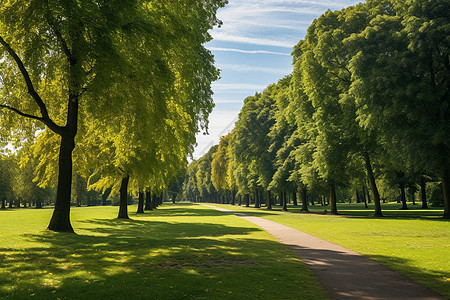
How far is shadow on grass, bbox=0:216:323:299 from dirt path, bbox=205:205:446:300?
62 cm

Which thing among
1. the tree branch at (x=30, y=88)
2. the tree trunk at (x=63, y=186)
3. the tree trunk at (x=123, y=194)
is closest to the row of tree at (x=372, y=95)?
the tree trunk at (x=123, y=194)

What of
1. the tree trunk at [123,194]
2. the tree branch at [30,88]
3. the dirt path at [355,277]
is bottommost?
the dirt path at [355,277]

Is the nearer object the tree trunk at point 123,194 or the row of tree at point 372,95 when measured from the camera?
the row of tree at point 372,95

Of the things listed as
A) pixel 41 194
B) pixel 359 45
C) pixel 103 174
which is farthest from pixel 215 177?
pixel 359 45

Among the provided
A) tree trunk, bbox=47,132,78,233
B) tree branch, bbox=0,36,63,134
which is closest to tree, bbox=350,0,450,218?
tree trunk, bbox=47,132,78,233

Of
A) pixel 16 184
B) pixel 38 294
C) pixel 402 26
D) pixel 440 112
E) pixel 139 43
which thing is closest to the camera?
pixel 38 294

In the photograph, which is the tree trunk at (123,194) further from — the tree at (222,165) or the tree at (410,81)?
the tree at (222,165)

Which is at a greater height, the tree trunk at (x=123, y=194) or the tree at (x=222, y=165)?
the tree at (x=222, y=165)

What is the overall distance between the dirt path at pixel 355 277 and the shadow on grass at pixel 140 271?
62 cm

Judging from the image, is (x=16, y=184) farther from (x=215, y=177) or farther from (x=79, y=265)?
(x=79, y=265)

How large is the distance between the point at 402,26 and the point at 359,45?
325 centimetres

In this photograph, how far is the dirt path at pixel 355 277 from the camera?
6672mm

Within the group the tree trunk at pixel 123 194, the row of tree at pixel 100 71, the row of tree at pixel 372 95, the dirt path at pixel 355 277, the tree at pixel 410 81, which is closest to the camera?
the dirt path at pixel 355 277

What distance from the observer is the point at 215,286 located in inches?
279
